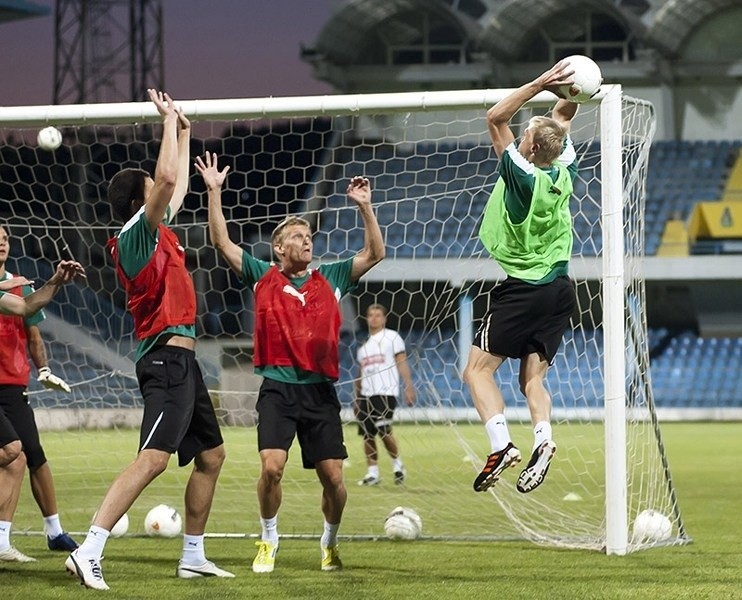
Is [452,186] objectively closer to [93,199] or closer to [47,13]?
[93,199]

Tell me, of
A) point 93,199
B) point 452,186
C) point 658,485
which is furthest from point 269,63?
point 658,485

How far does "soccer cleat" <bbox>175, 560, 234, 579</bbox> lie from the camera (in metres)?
7.08

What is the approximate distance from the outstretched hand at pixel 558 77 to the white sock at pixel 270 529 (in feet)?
9.47

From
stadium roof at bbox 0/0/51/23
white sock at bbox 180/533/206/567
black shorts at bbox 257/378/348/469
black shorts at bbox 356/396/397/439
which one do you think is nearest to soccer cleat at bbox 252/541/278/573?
white sock at bbox 180/533/206/567

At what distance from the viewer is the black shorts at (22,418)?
802 centimetres

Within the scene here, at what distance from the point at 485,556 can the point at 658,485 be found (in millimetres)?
1740

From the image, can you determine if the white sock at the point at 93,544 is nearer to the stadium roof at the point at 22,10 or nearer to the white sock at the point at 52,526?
the white sock at the point at 52,526

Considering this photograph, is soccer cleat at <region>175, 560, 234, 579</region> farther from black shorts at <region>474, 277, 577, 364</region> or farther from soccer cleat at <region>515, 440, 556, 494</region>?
black shorts at <region>474, 277, 577, 364</region>

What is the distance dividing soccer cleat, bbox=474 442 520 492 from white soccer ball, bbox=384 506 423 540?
2.47 meters

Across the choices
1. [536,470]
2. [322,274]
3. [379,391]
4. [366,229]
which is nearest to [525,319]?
[536,470]

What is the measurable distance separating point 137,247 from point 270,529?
72.1 inches

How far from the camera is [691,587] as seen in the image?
667 centimetres

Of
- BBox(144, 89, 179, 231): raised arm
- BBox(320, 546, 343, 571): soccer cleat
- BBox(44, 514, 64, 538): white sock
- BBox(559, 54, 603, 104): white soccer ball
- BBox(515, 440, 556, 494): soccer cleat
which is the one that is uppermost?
BBox(559, 54, 603, 104): white soccer ball

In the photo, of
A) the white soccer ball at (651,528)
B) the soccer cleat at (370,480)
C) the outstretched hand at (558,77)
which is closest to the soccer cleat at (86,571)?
the outstretched hand at (558,77)
